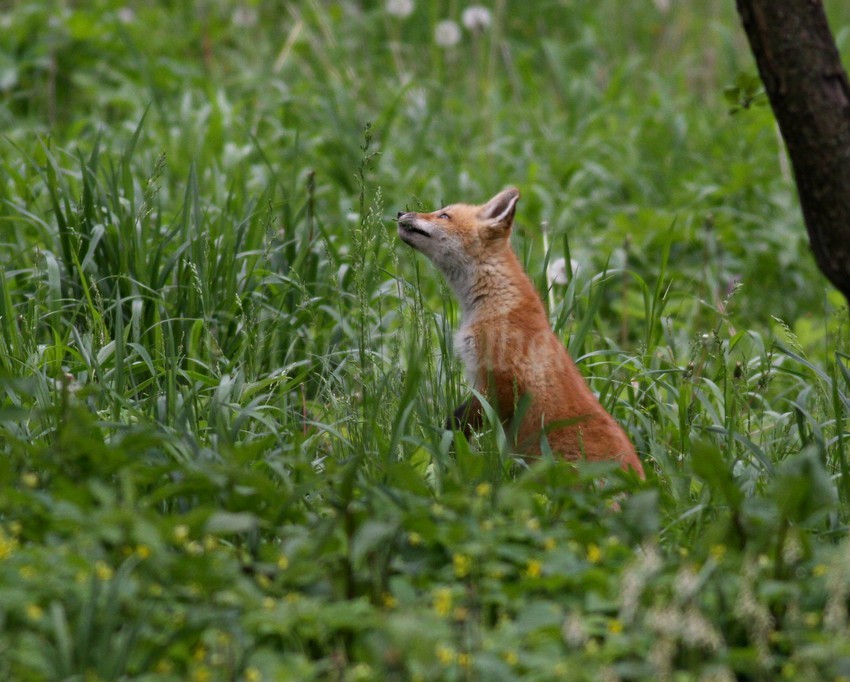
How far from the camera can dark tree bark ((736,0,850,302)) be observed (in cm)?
310

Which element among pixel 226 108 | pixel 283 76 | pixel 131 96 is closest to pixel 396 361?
pixel 226 108

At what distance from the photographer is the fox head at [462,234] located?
4.83 metres

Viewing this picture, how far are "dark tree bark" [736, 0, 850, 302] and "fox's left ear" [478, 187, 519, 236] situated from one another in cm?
176

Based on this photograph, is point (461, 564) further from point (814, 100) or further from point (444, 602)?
point (814, 100)

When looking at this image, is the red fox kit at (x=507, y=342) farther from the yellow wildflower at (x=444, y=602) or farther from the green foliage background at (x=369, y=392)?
the yellow wildflower at (x=444, y=602)

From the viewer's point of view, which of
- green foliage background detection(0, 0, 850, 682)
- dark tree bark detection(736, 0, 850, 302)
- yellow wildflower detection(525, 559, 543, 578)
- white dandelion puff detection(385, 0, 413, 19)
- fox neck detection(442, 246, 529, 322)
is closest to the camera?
green foliage background detection(0, 0, 850, 682)

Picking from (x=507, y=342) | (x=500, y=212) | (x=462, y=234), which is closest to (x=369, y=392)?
(x=507, y=342)

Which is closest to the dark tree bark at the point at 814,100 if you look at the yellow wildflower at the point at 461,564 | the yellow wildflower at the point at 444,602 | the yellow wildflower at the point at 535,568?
the yellow wildflower at the point at 535,568

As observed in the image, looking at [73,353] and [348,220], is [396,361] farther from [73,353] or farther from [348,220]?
[348,220]

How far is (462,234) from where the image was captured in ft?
16.0

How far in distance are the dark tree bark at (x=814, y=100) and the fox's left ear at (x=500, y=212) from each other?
5.79 ft

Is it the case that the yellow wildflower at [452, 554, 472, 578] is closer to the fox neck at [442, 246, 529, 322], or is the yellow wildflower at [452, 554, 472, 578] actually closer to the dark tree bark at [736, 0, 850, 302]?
the dark tree bark at [736, 0, 850, 302]

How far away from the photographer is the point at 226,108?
24.4ft

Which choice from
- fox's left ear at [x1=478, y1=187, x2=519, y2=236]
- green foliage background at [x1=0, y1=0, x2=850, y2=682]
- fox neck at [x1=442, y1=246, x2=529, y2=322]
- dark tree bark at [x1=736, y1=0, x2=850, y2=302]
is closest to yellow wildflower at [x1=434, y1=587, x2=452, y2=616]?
green foliage background at [x1=0, y1=0, x2=850, y2=682]
